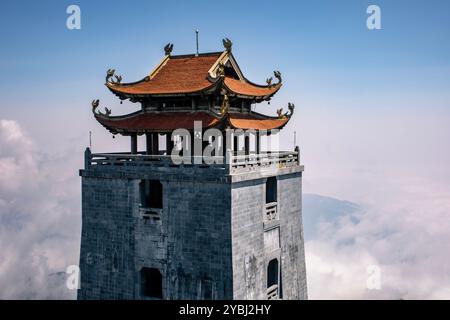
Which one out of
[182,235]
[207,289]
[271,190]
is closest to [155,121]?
[182,235]

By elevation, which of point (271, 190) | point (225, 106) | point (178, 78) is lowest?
point (271, 190)

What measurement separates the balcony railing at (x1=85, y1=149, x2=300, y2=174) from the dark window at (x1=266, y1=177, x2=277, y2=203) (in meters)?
1.02

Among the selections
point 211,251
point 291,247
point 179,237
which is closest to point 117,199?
point 179,237

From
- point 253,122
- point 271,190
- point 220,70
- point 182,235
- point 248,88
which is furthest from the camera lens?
point 248,88

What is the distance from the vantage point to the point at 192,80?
1372 inches

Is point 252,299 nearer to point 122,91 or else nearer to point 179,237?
point 179,237

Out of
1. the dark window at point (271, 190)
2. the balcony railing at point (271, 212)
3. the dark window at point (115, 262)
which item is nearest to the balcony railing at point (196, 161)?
the dark window at point (271, 190)

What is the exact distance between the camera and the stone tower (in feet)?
103

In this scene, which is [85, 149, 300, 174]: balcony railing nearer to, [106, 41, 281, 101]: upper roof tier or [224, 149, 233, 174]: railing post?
[224, 149, 233, 174]: railing post

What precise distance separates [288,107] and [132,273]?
50.0 feet

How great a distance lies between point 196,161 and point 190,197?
89.2 inches

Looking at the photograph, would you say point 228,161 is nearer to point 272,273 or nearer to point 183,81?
point 183,81

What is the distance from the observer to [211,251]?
1237 inches

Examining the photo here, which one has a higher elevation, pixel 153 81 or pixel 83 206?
pixel 153 81
